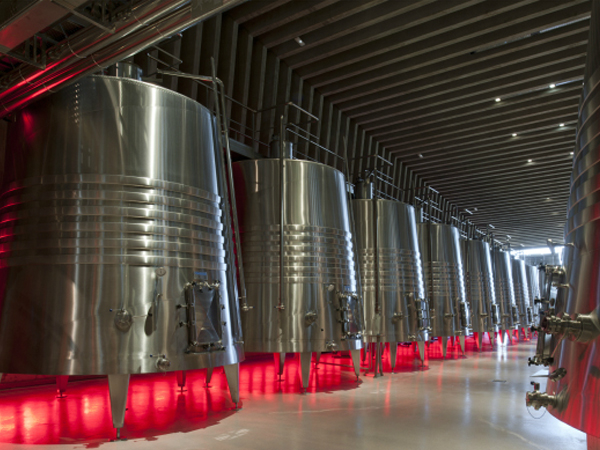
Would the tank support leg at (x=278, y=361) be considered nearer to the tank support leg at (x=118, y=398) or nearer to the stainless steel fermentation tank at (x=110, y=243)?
the stainless steel fermentation tank at (x=110, y=243)

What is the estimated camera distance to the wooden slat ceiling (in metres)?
9.59

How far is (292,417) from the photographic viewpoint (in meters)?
4.99

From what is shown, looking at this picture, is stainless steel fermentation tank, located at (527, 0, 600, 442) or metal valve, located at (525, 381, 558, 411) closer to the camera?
stainless steel fermentation tank, located at (527, 0, 600, 442)

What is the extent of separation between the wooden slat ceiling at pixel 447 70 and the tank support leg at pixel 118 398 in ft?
24.4

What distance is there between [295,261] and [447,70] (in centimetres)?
714

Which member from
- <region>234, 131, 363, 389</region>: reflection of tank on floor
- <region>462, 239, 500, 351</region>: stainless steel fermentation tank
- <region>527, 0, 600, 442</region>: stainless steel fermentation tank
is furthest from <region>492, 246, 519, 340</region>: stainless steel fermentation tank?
<region>527, 0, 600, 442</region>: stainless steel fermentation tank

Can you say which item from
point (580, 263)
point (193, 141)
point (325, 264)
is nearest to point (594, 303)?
point (580, 263)

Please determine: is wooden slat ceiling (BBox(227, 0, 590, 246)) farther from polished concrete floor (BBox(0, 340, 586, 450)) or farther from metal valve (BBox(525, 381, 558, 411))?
metal valve (BBox(525, 381, 558, 411))

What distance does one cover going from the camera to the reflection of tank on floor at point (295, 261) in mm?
6594

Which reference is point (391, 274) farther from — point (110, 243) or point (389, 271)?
point (110, 243)

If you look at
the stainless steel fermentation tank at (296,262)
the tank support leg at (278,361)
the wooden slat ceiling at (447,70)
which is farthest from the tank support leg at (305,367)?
the wooden slat ceiling at (447,70)

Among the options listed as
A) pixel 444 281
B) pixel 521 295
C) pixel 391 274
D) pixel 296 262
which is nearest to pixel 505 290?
pixel 521 295

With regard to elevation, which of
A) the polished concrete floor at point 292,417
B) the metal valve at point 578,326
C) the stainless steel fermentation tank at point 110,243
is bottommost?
the polished concrete floor at point 292,417

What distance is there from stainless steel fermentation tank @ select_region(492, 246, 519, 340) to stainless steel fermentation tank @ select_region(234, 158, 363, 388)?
41.1 feet
